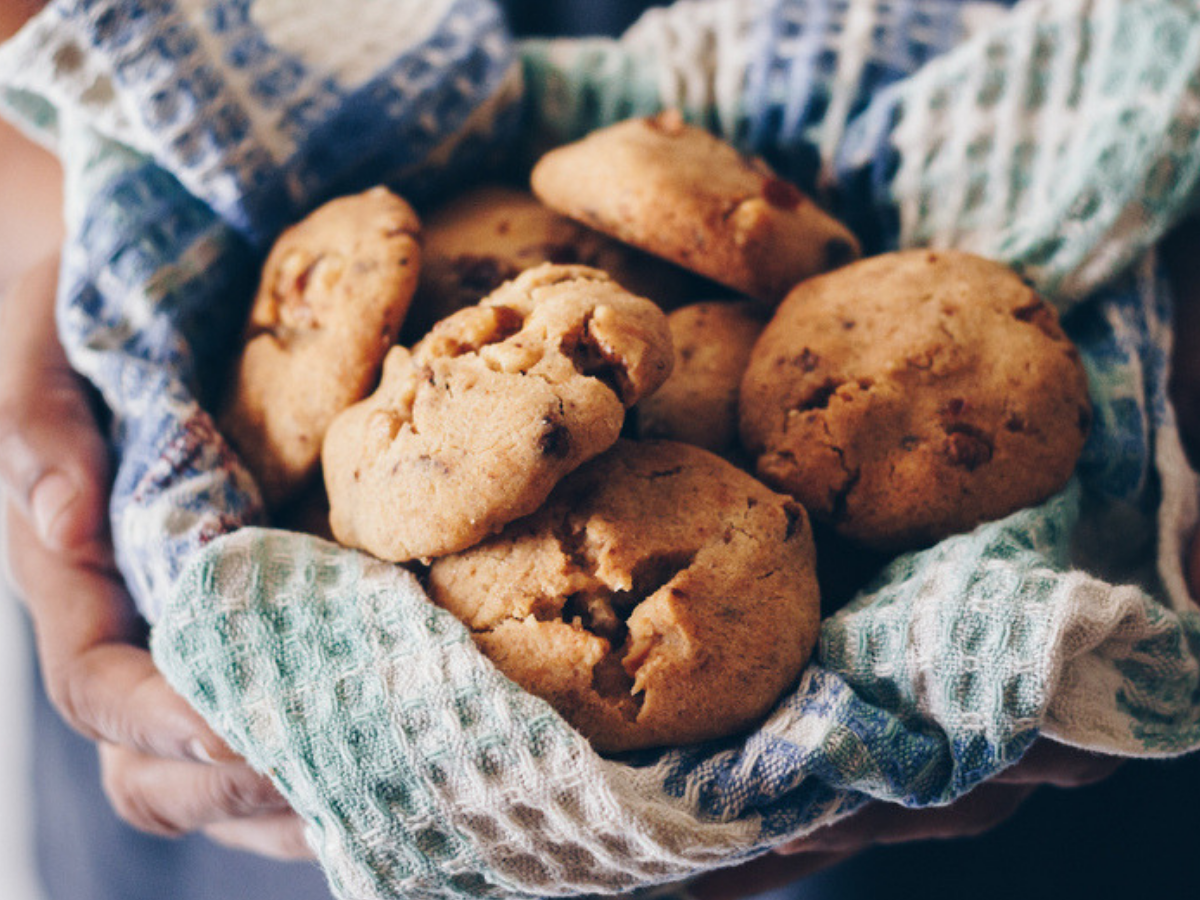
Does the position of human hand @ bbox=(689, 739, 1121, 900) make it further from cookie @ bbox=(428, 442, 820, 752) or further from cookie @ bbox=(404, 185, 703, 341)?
cookie @ bbox=(404, 185, 703, 341)

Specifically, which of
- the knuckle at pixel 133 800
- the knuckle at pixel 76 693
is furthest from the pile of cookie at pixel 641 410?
the knuckle at pixel 133 800

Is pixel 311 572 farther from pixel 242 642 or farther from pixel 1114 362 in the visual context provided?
pixel 1114 362

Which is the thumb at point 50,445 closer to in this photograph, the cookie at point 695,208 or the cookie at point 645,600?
the cookie at point 645,600

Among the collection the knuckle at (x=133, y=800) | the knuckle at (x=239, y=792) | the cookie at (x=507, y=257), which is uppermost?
the cookie at (x=507, y=257)

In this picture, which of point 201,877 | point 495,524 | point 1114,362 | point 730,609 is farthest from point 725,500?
point 201,877

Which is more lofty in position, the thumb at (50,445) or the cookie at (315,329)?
the cookie at (315,329)

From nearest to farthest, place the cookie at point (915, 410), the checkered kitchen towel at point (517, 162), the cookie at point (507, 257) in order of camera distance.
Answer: the checkered kitchen towel at point (517, 162) → the cookie at point (915, 410) → the cookie at point (507, 257)

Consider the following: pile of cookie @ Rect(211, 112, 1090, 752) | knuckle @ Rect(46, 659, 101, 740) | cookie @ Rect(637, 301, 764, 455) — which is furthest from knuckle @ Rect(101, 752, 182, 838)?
cookie @ Rect(637, 301, 764, 455)

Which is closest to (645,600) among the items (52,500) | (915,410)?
(915,410)
